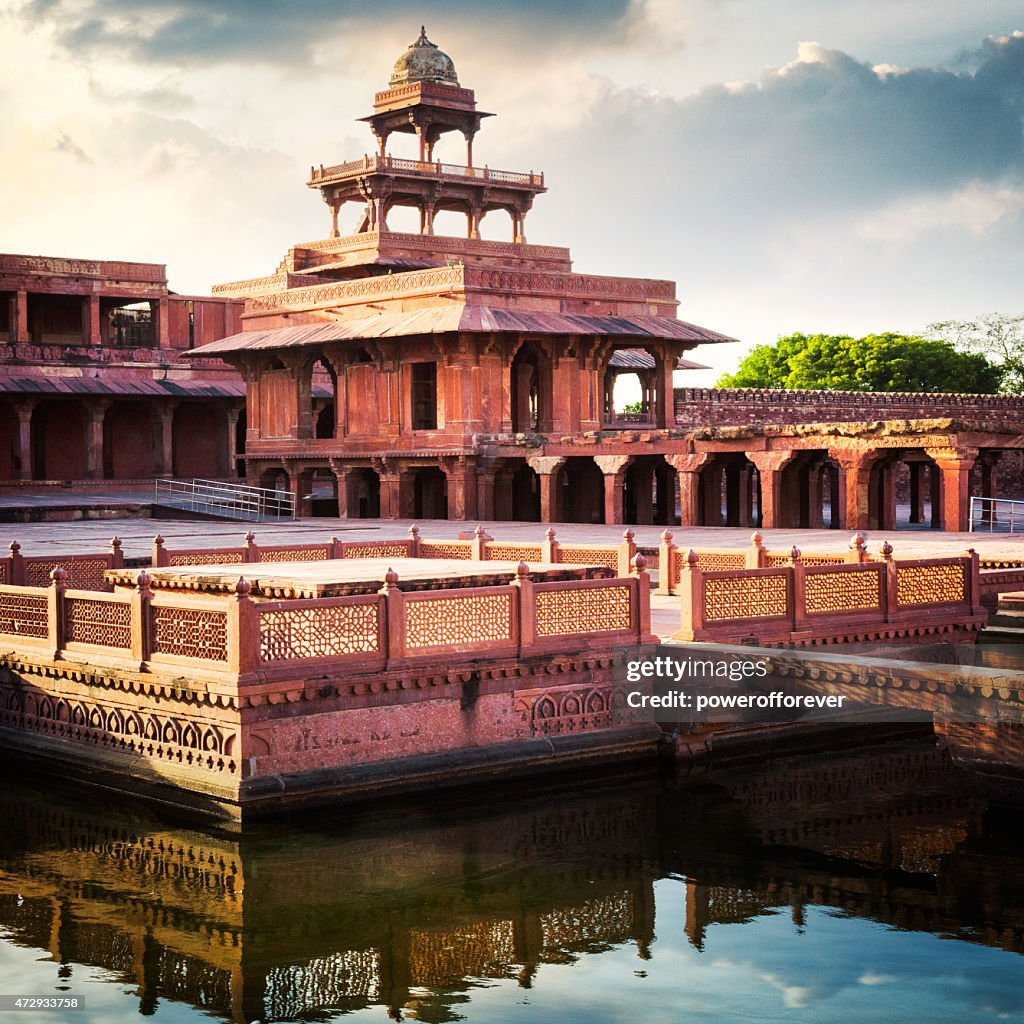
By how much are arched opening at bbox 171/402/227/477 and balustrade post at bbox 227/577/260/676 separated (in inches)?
1337

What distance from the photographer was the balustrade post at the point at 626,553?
615 inches

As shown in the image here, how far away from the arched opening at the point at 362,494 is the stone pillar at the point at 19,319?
9796mm

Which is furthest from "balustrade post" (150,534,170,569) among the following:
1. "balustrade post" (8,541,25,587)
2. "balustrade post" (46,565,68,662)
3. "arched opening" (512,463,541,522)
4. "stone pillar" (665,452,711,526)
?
"arched opening" (512,463,541,522)

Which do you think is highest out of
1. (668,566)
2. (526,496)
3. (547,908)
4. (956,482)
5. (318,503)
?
(956,482)

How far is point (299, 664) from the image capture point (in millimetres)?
10805

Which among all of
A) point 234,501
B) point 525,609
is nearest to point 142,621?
point 525,609

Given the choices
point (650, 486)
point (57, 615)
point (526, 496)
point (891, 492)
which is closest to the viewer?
point (57, 615)

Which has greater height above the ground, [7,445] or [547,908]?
[7,445]

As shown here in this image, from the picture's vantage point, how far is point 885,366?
6362cm

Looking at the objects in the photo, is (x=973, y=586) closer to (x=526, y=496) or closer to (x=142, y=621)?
(x=142, y=621)

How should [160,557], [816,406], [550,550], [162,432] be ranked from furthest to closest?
[816,406] < [162,432] < [550,550] < [160,557]

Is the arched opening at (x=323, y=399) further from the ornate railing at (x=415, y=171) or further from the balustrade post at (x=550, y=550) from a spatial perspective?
the balustrade post at (x=550, y=550)

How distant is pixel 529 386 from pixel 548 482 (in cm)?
568

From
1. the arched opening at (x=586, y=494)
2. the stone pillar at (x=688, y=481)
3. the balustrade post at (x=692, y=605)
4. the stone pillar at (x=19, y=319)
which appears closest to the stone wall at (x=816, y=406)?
the arched opening at (x=586, y=494)
